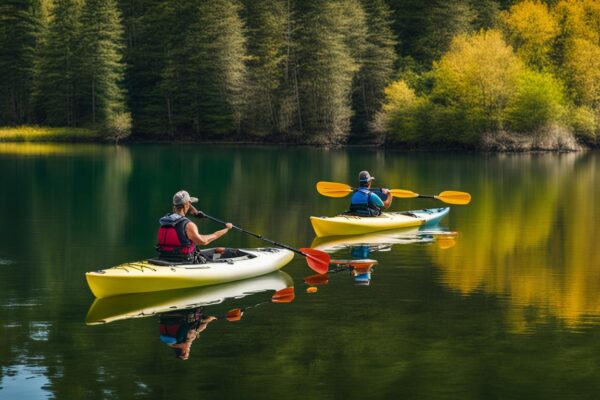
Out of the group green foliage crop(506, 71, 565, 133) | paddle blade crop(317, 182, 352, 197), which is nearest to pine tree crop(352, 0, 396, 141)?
green foliage crop(506, 71, 565, 133)

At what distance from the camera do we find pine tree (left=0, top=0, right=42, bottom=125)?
80.2 meters

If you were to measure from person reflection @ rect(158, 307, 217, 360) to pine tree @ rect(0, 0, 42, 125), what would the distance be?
230ft

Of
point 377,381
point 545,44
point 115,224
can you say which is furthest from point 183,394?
point 545,44

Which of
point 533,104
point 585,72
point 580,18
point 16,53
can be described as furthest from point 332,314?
point 16,53

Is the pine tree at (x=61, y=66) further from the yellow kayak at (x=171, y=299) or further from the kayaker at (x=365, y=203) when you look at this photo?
the yellow kayak at (x=171, y=299)

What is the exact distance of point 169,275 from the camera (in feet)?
46.0

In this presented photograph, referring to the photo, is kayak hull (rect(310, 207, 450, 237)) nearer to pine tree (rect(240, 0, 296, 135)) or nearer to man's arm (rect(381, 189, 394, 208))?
man's arm (rect(381, 189, 394, 208))

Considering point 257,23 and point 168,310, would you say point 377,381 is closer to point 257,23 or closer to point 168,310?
point 168,310

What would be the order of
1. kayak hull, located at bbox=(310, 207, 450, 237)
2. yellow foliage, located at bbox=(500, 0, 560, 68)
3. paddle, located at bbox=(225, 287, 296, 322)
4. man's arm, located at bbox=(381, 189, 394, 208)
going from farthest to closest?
yellow foliage, located at bbox=(500, 0, 560, 68)
man's arm, located at bbox=(381, 189, 394, 208)
kayak hull, located at bbox=(310, 207, 450, 237)
paddle, located at bbox=(225, 287, 296, 322)

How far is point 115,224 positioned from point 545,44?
48942mm

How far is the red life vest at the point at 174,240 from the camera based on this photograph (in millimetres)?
13820

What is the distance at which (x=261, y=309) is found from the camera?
1323 cm

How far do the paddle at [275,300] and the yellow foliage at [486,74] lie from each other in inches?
1847

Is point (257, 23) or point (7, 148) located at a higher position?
point (257, 23)
